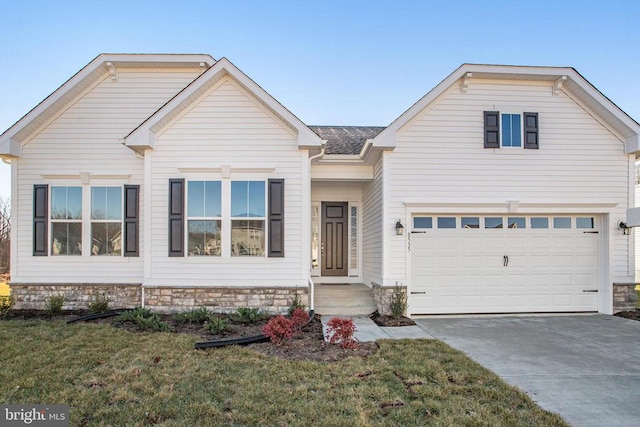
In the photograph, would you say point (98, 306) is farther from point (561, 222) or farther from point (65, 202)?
point (561, 222)

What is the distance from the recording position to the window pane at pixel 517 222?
930cm

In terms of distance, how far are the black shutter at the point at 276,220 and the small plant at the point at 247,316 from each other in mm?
1279

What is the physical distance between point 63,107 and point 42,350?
6373 millimetres

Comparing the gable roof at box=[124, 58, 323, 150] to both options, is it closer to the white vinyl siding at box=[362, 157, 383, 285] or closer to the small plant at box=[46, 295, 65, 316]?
the white vinyl siding at box=[362, 157, 383, 285]

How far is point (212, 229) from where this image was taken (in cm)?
877

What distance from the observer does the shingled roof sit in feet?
34.4

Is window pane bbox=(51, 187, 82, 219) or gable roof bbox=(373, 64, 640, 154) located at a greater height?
gable roof bbox=(373, 64, 640, 154)

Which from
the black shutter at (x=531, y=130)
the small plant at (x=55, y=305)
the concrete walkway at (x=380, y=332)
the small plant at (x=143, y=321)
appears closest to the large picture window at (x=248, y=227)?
the small plant at (x=143, y=321)

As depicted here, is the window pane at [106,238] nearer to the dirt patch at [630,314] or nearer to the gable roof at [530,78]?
the gable roof at [530,78]

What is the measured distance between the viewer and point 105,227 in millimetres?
9398

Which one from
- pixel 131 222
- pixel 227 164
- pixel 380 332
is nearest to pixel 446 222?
pixel 380 332

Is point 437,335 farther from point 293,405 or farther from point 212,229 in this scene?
point 212,229

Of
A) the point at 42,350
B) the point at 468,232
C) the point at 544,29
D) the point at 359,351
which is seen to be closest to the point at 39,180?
the point at 42,350

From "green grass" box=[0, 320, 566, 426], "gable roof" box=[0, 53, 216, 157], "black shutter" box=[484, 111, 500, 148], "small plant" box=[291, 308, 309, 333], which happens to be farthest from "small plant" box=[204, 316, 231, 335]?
"black shutter" box=[484, 111, 500, 148]
